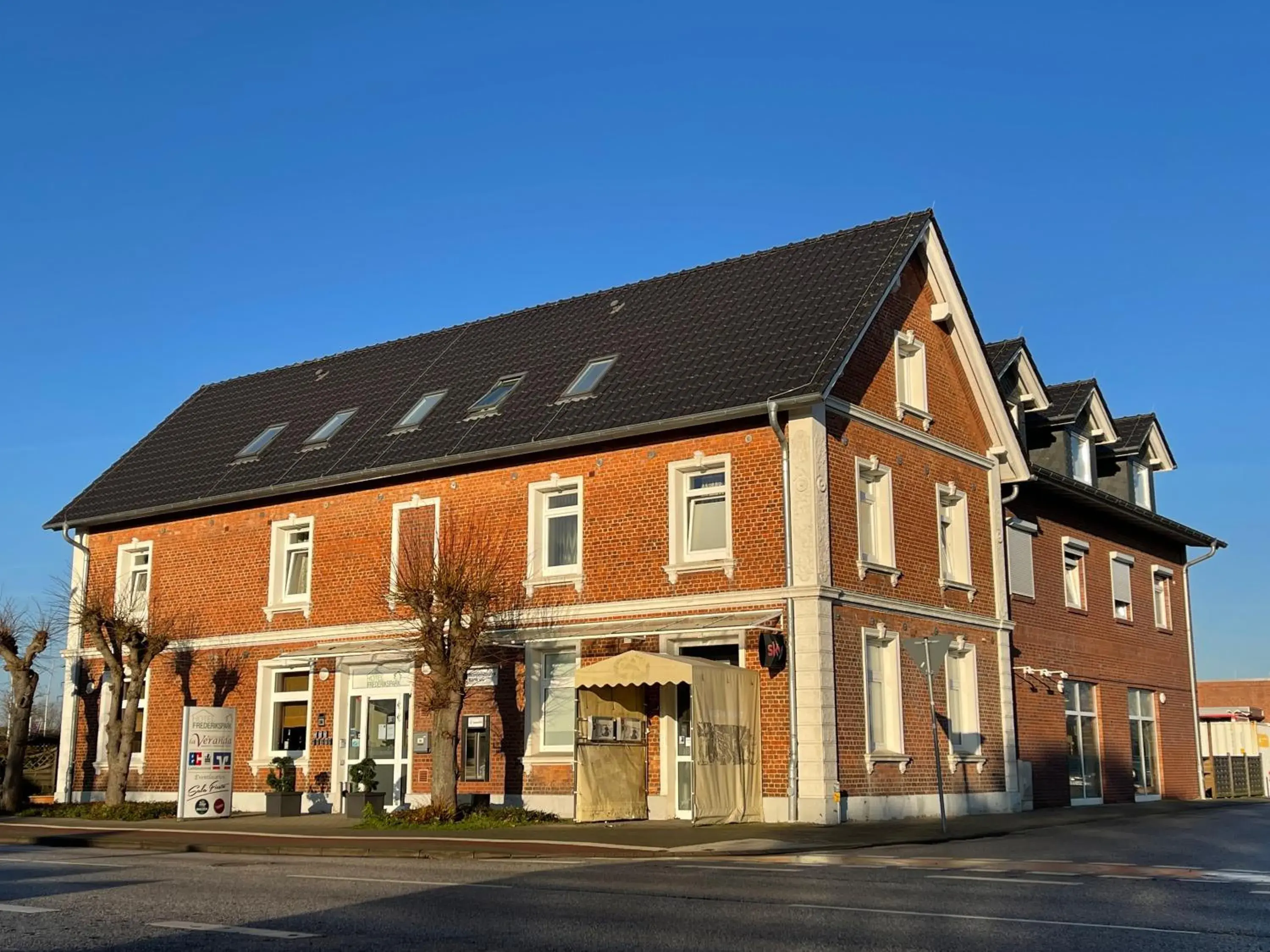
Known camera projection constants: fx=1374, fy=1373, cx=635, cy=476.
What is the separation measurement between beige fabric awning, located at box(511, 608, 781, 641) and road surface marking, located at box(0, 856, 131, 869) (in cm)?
901

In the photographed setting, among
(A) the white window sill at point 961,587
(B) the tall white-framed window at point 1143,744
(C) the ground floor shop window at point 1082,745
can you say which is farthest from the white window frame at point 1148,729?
(A) the white window sill at point 961,587

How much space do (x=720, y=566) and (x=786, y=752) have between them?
306cm

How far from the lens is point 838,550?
70.8 feet

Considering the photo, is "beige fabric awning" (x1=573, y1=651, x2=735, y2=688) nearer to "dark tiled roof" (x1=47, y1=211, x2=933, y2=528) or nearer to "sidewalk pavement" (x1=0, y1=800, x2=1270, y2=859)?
"sidewalk pavement" (x1=0, y1=800, x2=1270, y2=859)

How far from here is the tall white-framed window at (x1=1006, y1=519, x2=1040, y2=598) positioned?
90.0 ft

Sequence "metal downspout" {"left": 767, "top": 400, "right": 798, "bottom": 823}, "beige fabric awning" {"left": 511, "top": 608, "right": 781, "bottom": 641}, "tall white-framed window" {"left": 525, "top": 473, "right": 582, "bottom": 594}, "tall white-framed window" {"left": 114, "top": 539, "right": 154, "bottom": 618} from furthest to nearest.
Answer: "tall white-framed window" {"left": 114, "top": 539, "right": 154, "bottom": 618}
"tall white-framed window" {"left": 525, "top": 473, "right": 582, "bottom": 594}
"beige fabric awning" {"left": 511, "top": 608, "right": 781, "bottom": 641}
"metal downspout" {"left": 767, "top": 400, "right": 798, "bottom": 823}

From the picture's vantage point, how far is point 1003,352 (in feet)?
95.8

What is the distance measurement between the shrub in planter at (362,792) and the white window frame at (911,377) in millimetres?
11077

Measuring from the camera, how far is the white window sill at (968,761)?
2383 cm

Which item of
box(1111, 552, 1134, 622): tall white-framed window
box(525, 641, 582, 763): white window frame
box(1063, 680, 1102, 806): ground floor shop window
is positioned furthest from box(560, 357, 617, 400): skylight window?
box(1111, 552, 1134, 622): tall white-framed window

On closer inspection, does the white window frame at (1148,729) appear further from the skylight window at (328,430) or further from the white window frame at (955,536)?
the skylight window at (328,430)

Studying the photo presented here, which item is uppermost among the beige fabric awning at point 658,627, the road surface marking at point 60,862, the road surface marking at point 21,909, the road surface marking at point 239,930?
the beige fabric awning at point 658,627

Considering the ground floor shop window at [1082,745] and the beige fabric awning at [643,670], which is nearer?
the beige fabric awning at [643,670]

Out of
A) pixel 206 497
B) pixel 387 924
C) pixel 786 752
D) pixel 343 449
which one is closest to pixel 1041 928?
pixel 387 924
